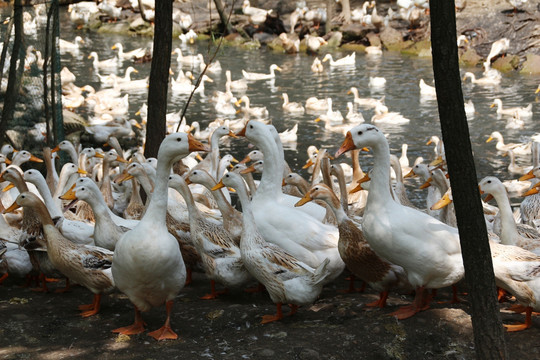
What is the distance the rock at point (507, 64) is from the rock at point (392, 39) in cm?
444

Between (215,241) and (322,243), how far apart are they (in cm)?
102

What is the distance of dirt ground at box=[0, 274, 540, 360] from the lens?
522 cm

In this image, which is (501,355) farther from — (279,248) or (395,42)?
(395,42)

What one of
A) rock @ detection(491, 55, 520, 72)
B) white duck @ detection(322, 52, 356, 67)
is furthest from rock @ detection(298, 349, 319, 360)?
white duck @ detection(322, 52, 356, 67)

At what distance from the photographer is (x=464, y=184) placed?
154 inches

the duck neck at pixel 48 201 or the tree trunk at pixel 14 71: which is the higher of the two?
the tree trunk at pixel 14 71

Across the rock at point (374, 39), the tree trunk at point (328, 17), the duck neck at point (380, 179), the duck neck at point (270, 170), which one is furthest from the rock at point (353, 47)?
the duck neck at point (380, 179)

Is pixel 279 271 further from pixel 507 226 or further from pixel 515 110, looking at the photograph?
pixel 515 110

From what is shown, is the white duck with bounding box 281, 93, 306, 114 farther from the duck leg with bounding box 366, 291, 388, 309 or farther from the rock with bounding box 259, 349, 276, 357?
the rock with bounding box 259, 349, 276, 357

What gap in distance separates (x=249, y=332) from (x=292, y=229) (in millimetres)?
1392

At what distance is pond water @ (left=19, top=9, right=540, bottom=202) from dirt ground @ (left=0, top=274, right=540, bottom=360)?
236 inches

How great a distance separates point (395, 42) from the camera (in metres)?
26.3

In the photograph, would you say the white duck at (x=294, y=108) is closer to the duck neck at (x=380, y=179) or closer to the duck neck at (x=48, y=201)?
the duck neck at (x=48, y=201)

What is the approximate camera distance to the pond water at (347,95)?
1500 centimetres
